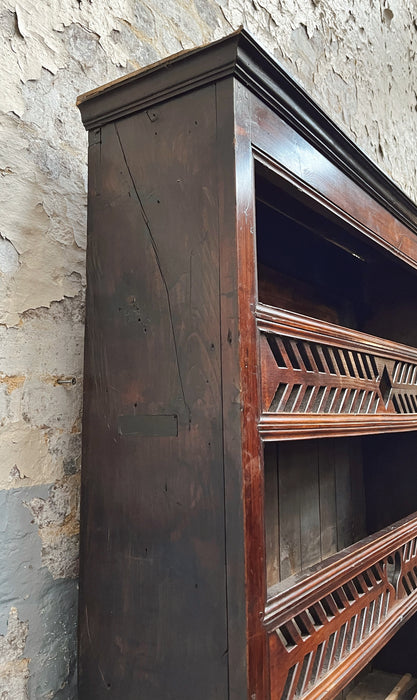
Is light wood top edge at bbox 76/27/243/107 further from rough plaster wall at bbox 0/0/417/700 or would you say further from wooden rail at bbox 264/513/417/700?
wooden rail at bbox 264/513/417/700

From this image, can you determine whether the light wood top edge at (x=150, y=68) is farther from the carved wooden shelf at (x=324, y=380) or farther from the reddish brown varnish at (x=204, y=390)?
the carved wooden shelf at (x=324, y=380)

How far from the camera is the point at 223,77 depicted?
0.79m

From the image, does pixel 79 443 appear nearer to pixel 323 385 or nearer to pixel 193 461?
pixel 193 461

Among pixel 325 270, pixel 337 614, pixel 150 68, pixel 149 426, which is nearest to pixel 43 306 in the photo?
pixel 149 426

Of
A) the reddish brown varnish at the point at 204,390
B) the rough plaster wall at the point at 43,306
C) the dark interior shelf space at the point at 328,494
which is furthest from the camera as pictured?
the dark interior shelf space at the point at 328,494

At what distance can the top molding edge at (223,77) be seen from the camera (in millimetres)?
786

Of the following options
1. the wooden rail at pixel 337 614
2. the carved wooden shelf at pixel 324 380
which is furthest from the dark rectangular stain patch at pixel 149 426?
the wooden rail at pixel 337 614

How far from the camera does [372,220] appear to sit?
118cm

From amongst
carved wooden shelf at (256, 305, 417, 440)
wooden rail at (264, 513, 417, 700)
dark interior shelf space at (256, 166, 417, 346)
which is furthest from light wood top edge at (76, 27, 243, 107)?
wooden rail at (264, 513, 417, 700)

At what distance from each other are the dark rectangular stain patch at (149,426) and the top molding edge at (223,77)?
1.67ft

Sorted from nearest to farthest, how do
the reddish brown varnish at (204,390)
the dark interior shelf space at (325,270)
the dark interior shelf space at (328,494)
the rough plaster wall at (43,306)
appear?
the reddish brown varnish at (204,390), the rough plaster wall at (43,306), the dark interior shelf space at (325,270), the dark interior shelf space at (328,494)

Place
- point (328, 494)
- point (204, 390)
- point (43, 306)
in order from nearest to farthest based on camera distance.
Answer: point (204, 390) → point (43, 306) → point (328, 494)

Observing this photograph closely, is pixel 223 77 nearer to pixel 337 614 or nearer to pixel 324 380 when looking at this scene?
pixel 324 380

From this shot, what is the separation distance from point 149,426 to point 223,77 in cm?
53
